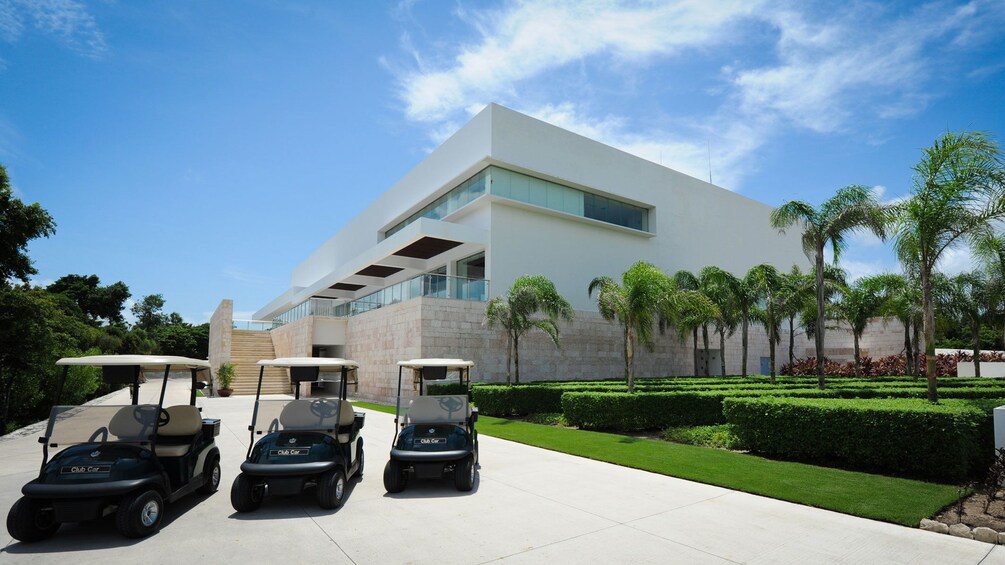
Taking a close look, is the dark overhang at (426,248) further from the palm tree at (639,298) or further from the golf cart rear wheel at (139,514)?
the golf cart rear wheel at (139,514)

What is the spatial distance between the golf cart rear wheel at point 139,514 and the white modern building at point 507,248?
46.1 feet

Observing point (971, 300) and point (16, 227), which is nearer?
point (16, 227)

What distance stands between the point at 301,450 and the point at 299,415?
0.73 meters

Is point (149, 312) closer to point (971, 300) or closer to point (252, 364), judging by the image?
point (252, 364)

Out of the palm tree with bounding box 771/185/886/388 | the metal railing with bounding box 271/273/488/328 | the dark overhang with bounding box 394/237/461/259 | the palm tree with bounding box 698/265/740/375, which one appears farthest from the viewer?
the palm tree with bounding box 698/265/740/375

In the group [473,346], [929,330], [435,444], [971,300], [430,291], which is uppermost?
[430,291]

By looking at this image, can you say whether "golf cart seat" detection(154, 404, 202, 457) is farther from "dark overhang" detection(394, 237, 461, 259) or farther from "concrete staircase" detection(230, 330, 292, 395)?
"concrete staircase" detection(230, 330, 292, 395)

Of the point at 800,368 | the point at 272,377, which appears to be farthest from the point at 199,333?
the point at 800,368

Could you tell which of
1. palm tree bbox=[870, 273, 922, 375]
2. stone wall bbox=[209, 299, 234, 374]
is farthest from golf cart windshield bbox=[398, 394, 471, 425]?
stone wall bbox=[209, 299, 234, 374]

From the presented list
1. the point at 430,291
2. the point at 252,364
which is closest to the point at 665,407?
the point at 430,291

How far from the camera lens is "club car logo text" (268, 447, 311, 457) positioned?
6.20 metres

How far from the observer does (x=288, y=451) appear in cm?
623

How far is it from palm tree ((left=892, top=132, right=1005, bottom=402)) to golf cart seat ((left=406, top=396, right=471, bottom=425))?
756 centimetres

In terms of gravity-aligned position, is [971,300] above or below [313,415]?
above
